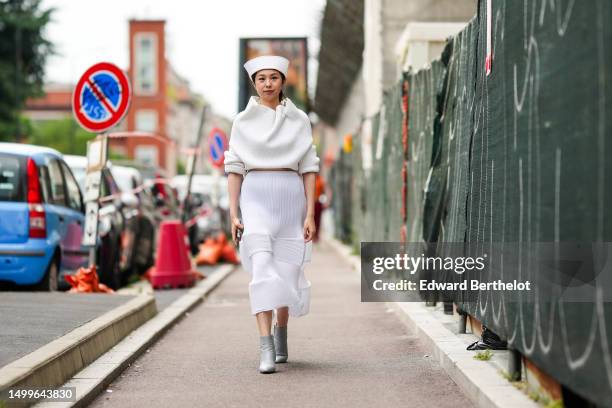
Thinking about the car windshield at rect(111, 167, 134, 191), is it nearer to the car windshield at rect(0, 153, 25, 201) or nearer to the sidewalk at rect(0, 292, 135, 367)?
the car windshield at rect(0, 153, 25, 201)

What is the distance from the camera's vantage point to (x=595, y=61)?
444cm

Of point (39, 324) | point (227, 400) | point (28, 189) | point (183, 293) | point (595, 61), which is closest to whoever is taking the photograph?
point (595, 61)

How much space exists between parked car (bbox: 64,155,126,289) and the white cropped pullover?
621 centimetres

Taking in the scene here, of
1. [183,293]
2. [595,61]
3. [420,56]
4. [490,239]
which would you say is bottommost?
[183,293]

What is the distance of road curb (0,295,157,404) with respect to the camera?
598 cm

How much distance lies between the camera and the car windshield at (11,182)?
11.9 metres

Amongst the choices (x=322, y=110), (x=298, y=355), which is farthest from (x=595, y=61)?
(x=322, y=110)

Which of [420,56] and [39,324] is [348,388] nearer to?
[39,324]

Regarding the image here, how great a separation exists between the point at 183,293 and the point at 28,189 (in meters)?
2.86

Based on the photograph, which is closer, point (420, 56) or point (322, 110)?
point (420, 56)

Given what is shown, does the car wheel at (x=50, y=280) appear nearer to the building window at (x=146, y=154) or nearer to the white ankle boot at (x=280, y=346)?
the white ankle boot at (x=280, y=346)

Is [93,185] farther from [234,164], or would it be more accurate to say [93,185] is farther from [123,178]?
[123,178]

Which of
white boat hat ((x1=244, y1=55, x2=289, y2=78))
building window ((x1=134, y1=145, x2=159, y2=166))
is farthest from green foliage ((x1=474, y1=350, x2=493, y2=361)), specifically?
building window ((x1=134, y1=145, x2=159, y2=166))

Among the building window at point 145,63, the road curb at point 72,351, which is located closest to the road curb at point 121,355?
the road curb at point 72,351
